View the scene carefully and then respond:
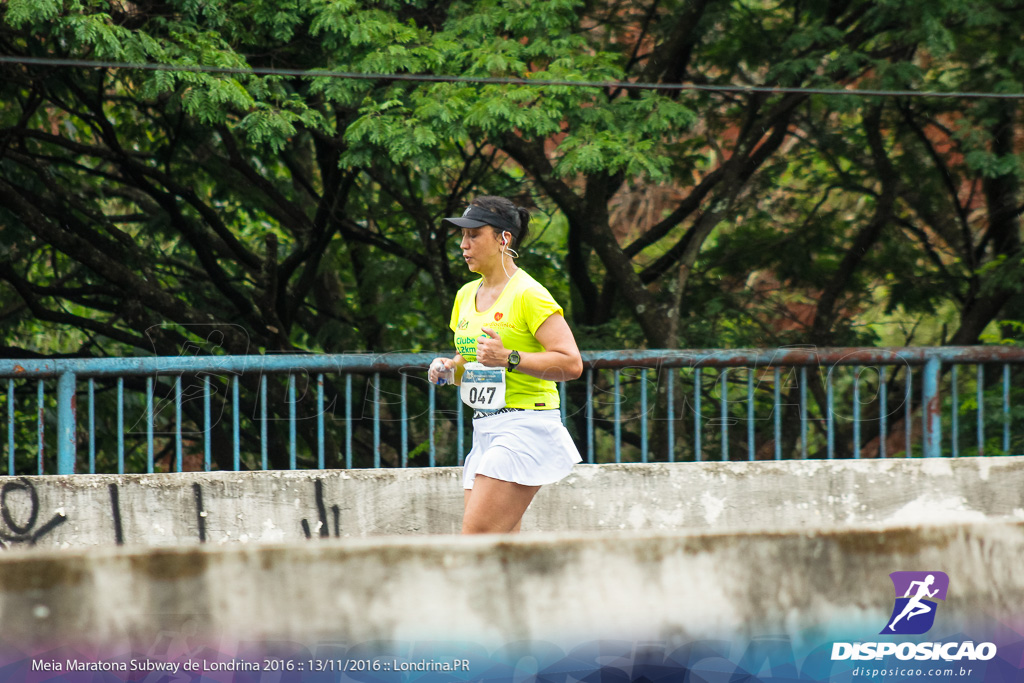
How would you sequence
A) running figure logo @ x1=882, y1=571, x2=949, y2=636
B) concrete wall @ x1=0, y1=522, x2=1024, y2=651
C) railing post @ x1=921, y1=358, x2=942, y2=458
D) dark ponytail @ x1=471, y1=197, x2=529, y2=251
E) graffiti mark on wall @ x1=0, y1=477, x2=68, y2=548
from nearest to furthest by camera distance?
concrete wall @ x1=0, y1=522, x2=1024, y2=651 → running figure logo @ x1=882, y1=571, x2=949, y2=636 → dark ponytail @ x1=471, y1=197, x2=529, y2=251 → graffiti mark on wall @ x1=0, y1=477, x2=68, y2=548 → railing post @ x1=921, y1=358, x2=942, y2=458

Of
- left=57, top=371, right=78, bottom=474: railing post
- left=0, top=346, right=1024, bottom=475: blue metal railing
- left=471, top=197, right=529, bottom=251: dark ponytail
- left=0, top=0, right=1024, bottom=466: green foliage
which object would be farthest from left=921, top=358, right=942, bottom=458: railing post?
left=57, top=371, right=78, bottom=474: railing post

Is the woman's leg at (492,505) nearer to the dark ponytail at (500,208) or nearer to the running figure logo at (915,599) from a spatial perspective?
the dark ponytail at (500,208)

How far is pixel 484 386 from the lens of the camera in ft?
10.7

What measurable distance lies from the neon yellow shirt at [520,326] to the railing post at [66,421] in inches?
93.1

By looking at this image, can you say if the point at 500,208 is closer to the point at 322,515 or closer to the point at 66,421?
the point at 322,515

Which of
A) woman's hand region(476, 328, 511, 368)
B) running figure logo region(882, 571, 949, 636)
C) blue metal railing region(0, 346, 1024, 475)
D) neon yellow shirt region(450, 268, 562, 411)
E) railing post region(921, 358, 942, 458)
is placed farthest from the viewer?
railing post region(921, 358, 942, 458)

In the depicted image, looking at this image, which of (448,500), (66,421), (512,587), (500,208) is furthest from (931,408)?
(66,421)

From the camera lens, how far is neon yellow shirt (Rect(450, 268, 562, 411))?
10.5 ft

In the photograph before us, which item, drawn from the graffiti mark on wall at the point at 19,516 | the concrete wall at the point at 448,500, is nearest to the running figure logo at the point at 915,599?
the concrete wall at the point at 448,500

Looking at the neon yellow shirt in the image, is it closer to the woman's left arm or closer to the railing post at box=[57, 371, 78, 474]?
the woman's left arm

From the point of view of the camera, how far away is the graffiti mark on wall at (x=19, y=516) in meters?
4.24

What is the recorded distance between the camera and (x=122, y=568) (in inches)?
81.5

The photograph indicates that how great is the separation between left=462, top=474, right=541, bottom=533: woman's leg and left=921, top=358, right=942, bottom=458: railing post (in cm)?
315

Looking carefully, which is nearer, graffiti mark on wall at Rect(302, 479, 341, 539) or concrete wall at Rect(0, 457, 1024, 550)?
concrete wall at Rect(0, 457, 1024, 550)
